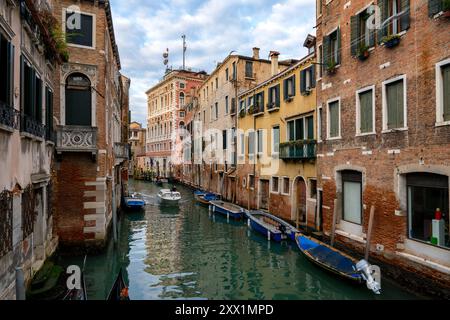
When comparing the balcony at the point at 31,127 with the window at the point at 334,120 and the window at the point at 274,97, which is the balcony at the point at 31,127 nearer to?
the window at the point at 334,120

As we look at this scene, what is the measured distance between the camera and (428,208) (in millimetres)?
8398

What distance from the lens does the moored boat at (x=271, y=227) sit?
1409 cm

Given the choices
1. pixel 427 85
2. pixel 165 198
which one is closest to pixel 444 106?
pixel 427 85

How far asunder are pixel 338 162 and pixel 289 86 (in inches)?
248

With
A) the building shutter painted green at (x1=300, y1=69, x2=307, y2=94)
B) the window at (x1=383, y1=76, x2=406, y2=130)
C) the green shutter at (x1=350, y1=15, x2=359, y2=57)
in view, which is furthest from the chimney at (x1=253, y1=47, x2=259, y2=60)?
the window at (x1=383, y1=76, x2=406, y2=130)

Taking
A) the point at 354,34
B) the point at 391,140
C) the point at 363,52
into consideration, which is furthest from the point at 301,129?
the point at 391,140

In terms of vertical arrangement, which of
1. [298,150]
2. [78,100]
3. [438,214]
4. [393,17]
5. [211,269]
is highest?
[393,17]

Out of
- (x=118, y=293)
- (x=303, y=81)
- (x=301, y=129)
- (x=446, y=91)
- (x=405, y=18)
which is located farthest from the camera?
(x=301, y=129)

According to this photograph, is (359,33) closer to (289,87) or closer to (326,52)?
(326,52)

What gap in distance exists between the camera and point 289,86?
16.7m

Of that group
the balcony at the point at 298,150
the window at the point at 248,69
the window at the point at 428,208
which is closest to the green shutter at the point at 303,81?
the balcony at the point at 298,150

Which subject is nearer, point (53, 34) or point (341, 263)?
point (53, 34)

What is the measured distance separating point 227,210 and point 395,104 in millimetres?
12805

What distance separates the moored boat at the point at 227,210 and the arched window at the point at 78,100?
10.8 meters
